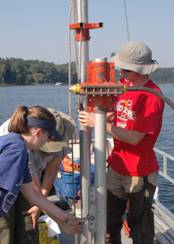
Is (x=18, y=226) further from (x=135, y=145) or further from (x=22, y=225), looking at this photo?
(x=135, y=145)

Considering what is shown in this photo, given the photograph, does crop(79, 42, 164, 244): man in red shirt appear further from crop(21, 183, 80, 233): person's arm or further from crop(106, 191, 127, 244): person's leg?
crop(21, 183, 80, 233): person's arm

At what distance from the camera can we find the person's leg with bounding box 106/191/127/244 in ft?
12.2

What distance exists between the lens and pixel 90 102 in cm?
279

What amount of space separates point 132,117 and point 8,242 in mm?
1184

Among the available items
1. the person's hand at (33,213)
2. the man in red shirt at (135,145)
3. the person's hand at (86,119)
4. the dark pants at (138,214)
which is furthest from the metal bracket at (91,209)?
the dark pants at (138,214)

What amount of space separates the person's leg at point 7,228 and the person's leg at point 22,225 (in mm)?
89

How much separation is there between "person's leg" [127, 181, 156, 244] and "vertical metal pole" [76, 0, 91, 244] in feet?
2.26

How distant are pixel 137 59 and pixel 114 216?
1.21m

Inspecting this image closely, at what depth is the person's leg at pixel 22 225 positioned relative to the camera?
3.22 m

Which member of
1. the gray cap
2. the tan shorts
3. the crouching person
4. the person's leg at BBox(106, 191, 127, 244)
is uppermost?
the gray cap

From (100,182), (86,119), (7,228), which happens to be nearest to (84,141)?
(86,119)

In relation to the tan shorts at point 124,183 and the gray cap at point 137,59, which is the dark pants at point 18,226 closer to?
the tan shorts at point 124,183

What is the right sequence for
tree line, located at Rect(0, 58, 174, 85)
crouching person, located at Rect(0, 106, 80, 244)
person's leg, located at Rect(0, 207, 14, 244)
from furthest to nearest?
tree line, located at Rect(0, 58, 174, 85) < person's leg, located at Rect(0, 207, 14, 244) < crouching person, located at Rect(0, 106, 80, 244)

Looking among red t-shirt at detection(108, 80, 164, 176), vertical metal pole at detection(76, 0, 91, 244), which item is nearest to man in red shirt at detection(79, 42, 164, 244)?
red t-shirt at detection(108, 80, 164, 176)
